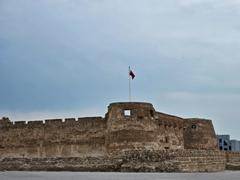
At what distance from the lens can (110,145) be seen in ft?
94.8

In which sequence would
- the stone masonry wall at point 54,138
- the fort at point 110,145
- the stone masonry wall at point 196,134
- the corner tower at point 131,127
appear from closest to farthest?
the fort at point 110,145
the corner tower at point 131,127
the stone masonry wall at point 54,138
the stone masonry wall at point 196,134

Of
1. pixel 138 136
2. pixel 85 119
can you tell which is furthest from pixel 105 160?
pixel 85 119

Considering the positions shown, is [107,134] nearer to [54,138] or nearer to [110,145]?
[110,145]

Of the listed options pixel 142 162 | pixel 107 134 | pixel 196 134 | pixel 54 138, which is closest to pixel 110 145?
pixel 107 134

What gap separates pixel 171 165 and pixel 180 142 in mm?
8438

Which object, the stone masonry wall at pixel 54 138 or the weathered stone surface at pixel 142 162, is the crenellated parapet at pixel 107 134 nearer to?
the stone masonry wall at pixel 54 138

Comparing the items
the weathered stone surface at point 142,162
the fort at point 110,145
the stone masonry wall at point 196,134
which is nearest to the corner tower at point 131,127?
the fort at point 110,145

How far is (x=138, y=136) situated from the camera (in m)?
28.4

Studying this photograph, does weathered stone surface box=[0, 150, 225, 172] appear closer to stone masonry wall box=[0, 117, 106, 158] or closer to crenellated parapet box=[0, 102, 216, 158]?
crenellated parapet box=[0, 102, 216, 158]

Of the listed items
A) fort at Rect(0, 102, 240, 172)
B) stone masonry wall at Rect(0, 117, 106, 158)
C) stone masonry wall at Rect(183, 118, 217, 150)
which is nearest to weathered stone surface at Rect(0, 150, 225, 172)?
fort at Rect(0, 102, 240, 172)

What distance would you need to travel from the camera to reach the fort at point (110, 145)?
25.5 meters

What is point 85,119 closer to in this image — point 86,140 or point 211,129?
point 86,140

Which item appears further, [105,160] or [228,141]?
[228,141]

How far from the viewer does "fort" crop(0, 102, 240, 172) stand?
1005 inches
